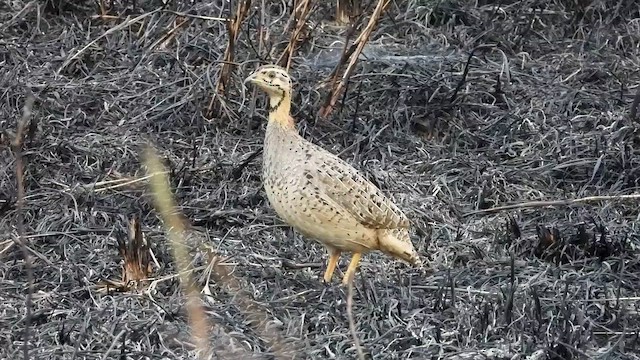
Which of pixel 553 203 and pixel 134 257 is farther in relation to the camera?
pixel 553 203

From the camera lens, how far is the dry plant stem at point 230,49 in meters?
7.76

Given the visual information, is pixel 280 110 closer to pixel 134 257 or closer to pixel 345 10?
pixel 134 257

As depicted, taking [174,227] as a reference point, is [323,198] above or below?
above

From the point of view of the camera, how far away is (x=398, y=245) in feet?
20.4

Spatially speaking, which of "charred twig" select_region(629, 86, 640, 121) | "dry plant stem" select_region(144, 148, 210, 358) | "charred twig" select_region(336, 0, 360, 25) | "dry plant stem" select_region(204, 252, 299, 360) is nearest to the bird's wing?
"dry plant stem" select_region(204, 252, 299, 360)

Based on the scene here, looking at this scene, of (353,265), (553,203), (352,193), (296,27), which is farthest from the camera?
(296,27)

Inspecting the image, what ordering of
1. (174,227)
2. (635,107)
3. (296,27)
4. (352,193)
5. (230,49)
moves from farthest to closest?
(635,107) → (230,49) → (296,27) → (174,227) → (352,193)

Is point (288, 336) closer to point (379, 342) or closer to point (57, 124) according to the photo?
point (379, 342)

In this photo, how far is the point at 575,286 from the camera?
20.0 feet

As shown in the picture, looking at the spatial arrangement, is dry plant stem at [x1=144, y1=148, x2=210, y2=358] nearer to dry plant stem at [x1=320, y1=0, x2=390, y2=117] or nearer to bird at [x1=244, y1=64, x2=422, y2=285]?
bird at [x1=244, y1=64, x2=422, y2=285]

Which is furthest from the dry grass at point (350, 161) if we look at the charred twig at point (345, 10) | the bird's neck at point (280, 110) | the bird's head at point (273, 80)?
the bird's head at point (273, 80)

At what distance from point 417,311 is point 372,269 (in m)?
0.87

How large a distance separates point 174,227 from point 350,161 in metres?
1.54

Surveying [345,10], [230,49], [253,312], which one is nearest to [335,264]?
[253,312]
